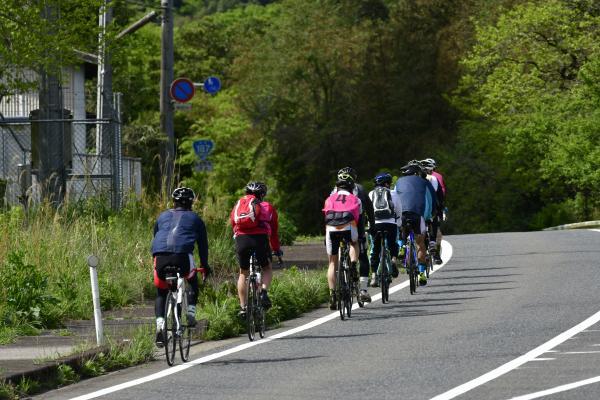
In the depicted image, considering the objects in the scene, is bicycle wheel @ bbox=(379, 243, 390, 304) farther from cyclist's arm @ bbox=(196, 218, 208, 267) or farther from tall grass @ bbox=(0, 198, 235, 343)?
cyclist's arm @ bbox=(196, 218, 208, 267)

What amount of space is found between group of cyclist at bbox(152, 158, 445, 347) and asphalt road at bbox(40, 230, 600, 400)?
1.93 feet

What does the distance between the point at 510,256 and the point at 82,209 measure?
8477 millimetres

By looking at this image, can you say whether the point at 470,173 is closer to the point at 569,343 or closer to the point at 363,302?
the point at 363,302

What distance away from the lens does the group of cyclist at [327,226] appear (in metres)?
13.4

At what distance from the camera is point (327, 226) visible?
687 inches

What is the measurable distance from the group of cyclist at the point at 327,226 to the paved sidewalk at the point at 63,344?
0.90m

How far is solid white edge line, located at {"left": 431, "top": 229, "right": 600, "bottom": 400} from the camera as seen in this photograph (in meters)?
10.7

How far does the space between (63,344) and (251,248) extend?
2.30 metres

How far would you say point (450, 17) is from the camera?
70750 millimetres

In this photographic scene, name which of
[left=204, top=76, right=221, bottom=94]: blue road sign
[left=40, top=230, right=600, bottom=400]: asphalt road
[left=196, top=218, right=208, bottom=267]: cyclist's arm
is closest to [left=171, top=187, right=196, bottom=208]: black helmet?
[left=196, top=218, right=208, bottom=267]: cyclist's arm

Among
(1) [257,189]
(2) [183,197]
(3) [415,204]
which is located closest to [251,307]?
(1) [257,189]

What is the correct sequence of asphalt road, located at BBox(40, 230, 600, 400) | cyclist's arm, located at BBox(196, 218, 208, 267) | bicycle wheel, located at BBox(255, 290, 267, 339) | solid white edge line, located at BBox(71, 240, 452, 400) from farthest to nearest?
bicycle wheel, located at BBox(255, 290, 267, 339) → cyclist's arm, located at BBox(196, 218, 208, 267) → solid white edge line, located at BBox(71, 240, 452, 400) → asphalt road, located at BBox(40, 230, 600, 400)

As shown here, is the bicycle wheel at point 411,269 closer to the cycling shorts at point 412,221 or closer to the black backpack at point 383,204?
the cycling shorts at point 412,221

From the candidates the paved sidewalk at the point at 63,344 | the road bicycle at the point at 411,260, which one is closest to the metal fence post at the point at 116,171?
the road bicycle at the point at 411,260
